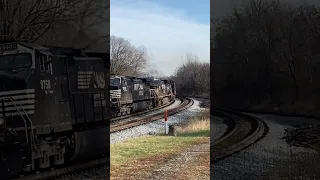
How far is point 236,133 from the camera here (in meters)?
5.12

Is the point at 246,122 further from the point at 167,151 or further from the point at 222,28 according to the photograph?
the point at 167,151

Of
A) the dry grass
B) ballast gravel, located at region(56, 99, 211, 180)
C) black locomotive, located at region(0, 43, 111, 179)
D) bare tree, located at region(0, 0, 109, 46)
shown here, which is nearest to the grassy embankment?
the dry grass

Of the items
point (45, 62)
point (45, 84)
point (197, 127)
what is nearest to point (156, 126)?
point (197, 127)

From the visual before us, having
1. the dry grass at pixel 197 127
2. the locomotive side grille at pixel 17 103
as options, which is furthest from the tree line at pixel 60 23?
the dry grass at pixel 197 127

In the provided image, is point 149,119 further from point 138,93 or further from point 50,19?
point 50,19

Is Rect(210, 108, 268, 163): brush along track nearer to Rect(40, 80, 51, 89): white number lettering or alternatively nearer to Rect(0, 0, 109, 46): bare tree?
Rect(0, 0, 109, 46): bare tree

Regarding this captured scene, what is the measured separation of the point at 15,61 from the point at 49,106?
73 centimetres

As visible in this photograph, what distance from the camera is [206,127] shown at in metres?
6.95

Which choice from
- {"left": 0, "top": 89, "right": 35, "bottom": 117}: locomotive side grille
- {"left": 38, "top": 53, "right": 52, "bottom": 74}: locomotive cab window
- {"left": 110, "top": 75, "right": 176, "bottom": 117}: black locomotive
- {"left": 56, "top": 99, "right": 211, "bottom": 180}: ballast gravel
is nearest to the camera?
{"left": 0, "top": 89, "right": 35, "bottom": 117}: locomotive side grille

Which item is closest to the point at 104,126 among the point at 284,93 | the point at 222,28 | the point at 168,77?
the point at 168,77

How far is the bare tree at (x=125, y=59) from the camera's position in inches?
228

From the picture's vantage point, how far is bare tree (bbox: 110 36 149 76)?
5.78 metres

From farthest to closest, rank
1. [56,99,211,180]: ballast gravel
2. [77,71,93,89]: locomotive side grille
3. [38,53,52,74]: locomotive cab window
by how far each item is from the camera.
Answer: [56,99,211,180]: ballast gravel, [77,71,93,89]: locomotive side grille, [38,53,52,74]: locomotive cab window

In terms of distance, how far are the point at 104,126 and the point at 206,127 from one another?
2.33 m
